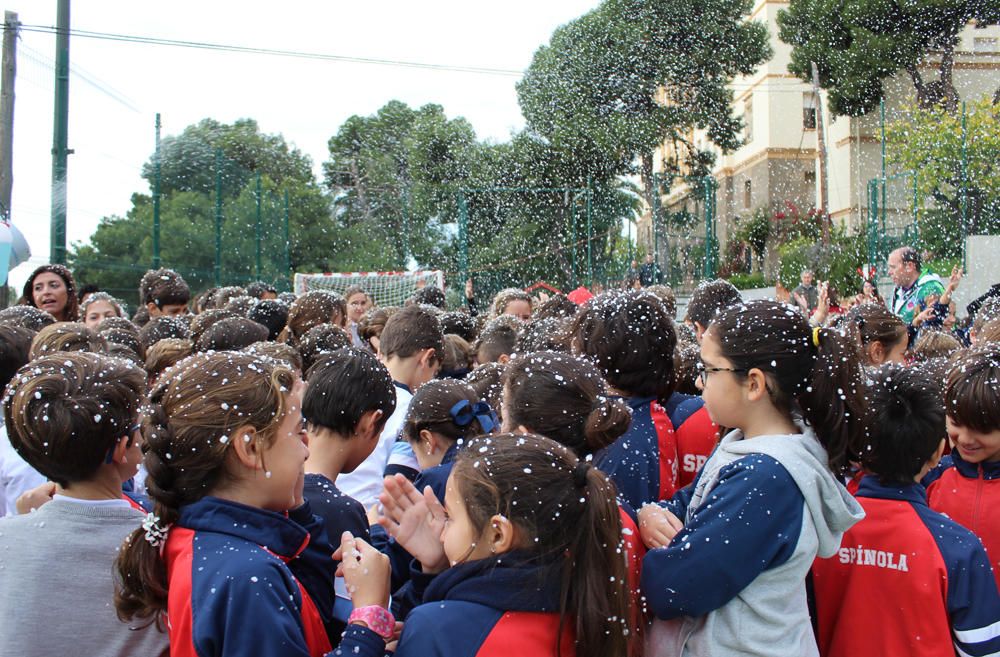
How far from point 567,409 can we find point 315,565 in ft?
2.48

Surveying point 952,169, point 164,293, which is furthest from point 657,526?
point 952,169

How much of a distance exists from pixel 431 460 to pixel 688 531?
44.3 inches

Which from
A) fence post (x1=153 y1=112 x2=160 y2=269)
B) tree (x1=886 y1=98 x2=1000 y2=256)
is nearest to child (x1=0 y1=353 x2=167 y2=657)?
fence post (x1=153 y1=112 x2=160 y2=269)

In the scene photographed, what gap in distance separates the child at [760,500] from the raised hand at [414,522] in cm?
49

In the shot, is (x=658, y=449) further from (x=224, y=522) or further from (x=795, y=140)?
(x=795, y=140)

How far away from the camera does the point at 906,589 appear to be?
2281 mm

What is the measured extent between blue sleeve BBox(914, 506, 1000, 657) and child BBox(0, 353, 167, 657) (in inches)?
77.7

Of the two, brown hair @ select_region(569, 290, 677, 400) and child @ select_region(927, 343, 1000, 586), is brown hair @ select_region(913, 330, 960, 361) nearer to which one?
child @ select_region(927, 343, 1000, 586)

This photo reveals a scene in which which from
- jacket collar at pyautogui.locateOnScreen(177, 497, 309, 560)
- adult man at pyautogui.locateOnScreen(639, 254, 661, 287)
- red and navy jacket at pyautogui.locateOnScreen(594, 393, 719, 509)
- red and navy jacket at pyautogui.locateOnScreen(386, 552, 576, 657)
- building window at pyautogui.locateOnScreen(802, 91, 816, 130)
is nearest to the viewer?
red and navy jacket at pyautogui.locateOnScreen(386, 552, 576, 657)

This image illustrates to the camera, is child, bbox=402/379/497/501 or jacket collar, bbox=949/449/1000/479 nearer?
jacket collar, bbox=949/449/1000/479

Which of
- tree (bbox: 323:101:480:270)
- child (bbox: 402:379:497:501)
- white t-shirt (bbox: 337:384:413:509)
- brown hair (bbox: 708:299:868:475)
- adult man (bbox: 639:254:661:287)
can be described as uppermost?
tree (bbox: 323:101:480:270)

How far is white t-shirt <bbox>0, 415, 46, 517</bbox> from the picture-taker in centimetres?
288

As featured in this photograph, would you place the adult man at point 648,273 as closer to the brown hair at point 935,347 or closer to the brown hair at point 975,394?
the brown hair at point 935,347

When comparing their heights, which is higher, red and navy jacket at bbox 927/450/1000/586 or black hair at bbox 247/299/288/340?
black hair at bbox 247/299/288/340
